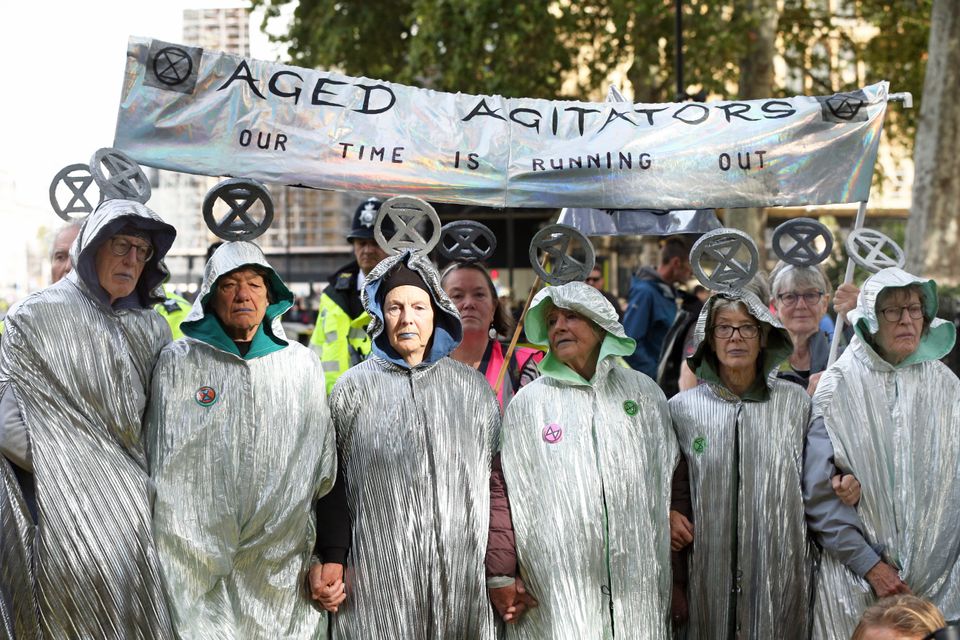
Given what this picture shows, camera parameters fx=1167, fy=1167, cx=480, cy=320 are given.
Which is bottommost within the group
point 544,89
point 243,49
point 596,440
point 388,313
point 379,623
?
point 379,623

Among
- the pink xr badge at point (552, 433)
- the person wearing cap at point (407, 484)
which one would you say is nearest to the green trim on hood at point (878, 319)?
the pink xr badge at point (552, 433)

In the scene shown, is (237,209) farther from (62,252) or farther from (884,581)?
(884,581)

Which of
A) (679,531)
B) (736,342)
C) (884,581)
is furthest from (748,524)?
(736,342)

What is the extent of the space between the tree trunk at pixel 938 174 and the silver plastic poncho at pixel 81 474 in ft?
36.1

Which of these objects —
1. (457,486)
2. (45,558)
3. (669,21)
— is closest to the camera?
(45,558)

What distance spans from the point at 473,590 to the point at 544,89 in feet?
43.4

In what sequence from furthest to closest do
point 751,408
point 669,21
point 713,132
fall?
point 669,21, point 713,132, point 751,408

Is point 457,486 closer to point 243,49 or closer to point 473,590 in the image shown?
point 473,590

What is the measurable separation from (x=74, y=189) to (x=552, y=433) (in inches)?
70.5

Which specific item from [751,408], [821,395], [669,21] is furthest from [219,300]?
[669,21]

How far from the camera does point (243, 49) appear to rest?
29.9 meters

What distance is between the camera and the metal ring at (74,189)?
154 inches

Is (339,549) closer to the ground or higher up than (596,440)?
closer to the ground

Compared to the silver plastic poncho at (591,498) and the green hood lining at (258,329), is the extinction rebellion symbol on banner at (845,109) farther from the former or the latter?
the green hood lining at (258,329)
